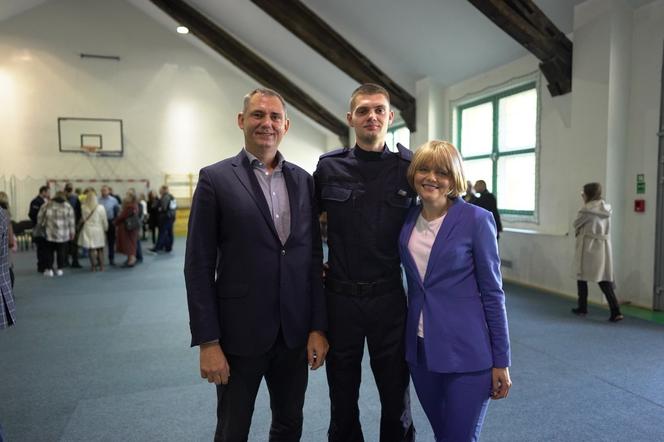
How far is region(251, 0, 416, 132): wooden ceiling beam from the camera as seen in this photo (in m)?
6.93

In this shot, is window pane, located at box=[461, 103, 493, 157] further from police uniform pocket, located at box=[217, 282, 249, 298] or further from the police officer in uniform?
police uniform pocket, located at box=[217, 282, 249, 298]

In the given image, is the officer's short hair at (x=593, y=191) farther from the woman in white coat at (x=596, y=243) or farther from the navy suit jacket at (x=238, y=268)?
the navy suit jacket at (x=238, y=268)

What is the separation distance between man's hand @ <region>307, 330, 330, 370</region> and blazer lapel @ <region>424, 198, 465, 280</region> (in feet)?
1.45

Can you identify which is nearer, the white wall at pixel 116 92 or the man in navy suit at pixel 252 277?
the man in navy suit at pixel 252 277

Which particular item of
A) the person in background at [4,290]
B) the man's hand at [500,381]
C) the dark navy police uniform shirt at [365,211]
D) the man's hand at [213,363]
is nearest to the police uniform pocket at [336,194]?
the dark navy police uniform shirt at [365,211]

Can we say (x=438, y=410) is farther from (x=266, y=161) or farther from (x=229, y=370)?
(x=266, y=161)

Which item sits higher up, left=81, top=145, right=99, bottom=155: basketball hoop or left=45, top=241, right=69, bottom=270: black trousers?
left=81, top=145, right=99, bottom=155: basketball hoop

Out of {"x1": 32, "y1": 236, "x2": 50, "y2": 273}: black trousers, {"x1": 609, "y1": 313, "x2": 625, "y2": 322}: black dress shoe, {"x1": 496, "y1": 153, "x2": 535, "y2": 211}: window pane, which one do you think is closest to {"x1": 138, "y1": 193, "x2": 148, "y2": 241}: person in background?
{"x1": 32, "y1": 236, "x2": 50, "y2": 273}: black trousers

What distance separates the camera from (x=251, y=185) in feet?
4.71

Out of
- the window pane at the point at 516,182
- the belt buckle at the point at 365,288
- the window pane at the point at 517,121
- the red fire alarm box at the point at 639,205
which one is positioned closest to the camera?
the belt buckle at the point at 365,288

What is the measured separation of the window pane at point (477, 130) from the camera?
6633 mm

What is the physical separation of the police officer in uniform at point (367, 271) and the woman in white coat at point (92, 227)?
638 cm

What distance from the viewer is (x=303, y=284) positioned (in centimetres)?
148

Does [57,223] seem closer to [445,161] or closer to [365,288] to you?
[365,288]
